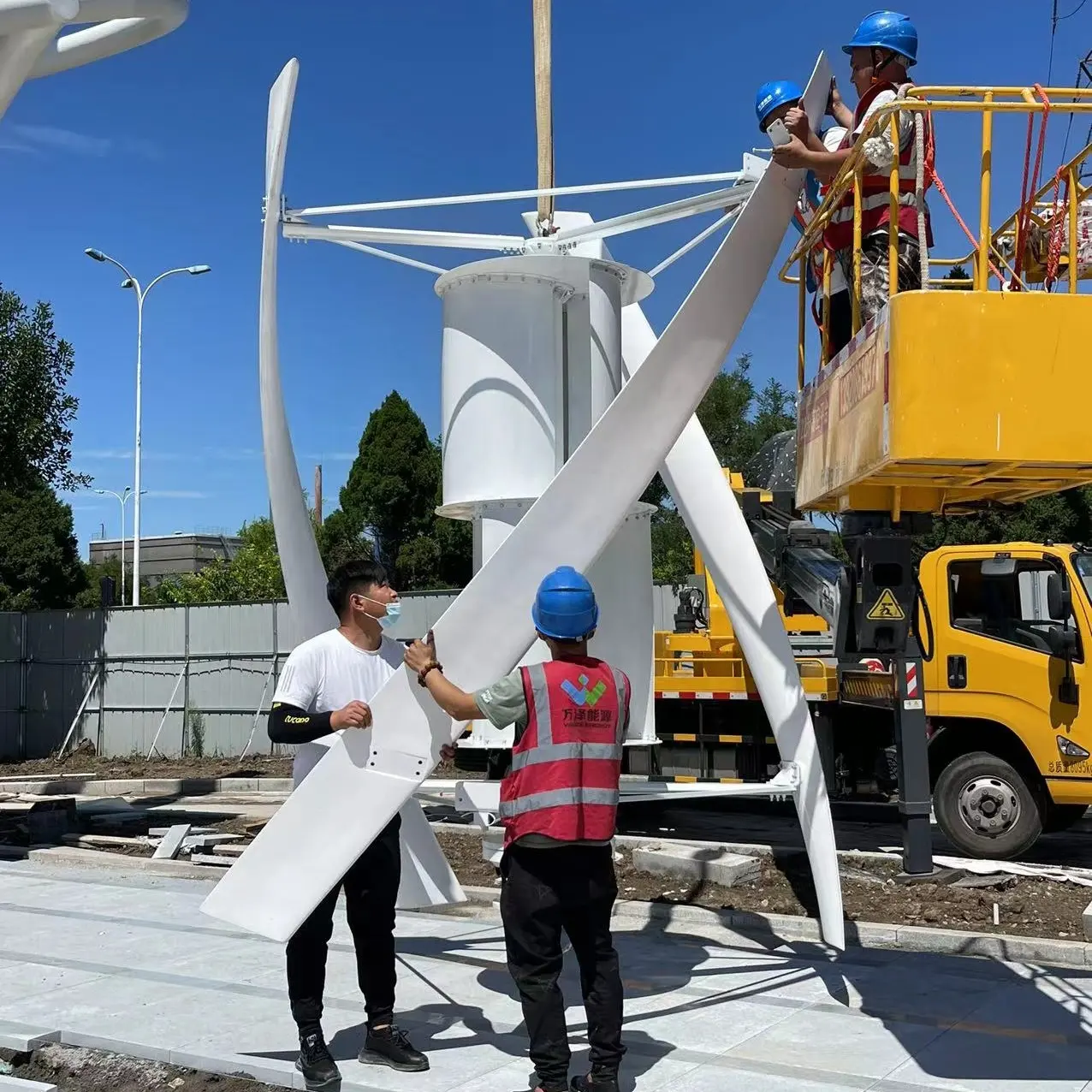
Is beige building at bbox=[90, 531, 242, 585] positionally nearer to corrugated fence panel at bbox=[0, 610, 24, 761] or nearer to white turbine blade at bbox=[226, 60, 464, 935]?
corrugated fence panel at bbox=[0, 610, 24, 761]

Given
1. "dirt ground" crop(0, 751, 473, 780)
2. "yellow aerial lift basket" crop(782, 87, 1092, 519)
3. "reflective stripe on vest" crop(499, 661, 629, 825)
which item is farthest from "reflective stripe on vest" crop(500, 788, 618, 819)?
"dirt ground" crop(0, 751, 473, 780)

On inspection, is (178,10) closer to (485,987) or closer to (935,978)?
(485,987)

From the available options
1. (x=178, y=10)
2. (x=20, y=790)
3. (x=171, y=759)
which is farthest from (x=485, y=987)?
(x=171, y=759)

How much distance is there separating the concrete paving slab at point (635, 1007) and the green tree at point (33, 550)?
33401 millimetres

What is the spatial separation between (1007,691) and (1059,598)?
87cm

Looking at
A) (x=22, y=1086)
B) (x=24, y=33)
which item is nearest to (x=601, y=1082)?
(x=22, y=1086)

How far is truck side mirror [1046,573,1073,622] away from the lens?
984 centimetres

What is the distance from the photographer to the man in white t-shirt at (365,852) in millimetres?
4812

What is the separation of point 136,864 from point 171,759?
11.5 m

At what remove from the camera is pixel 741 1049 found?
511 centimetres

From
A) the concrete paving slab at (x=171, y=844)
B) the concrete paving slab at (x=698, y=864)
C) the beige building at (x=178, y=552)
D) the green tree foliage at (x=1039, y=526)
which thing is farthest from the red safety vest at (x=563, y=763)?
the beige building at (x=178, y=552)

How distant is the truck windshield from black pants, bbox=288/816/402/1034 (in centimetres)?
702

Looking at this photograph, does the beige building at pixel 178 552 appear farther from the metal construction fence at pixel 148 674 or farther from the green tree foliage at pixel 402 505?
the metal construction fence at pixel 148 674

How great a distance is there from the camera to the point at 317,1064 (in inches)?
185
